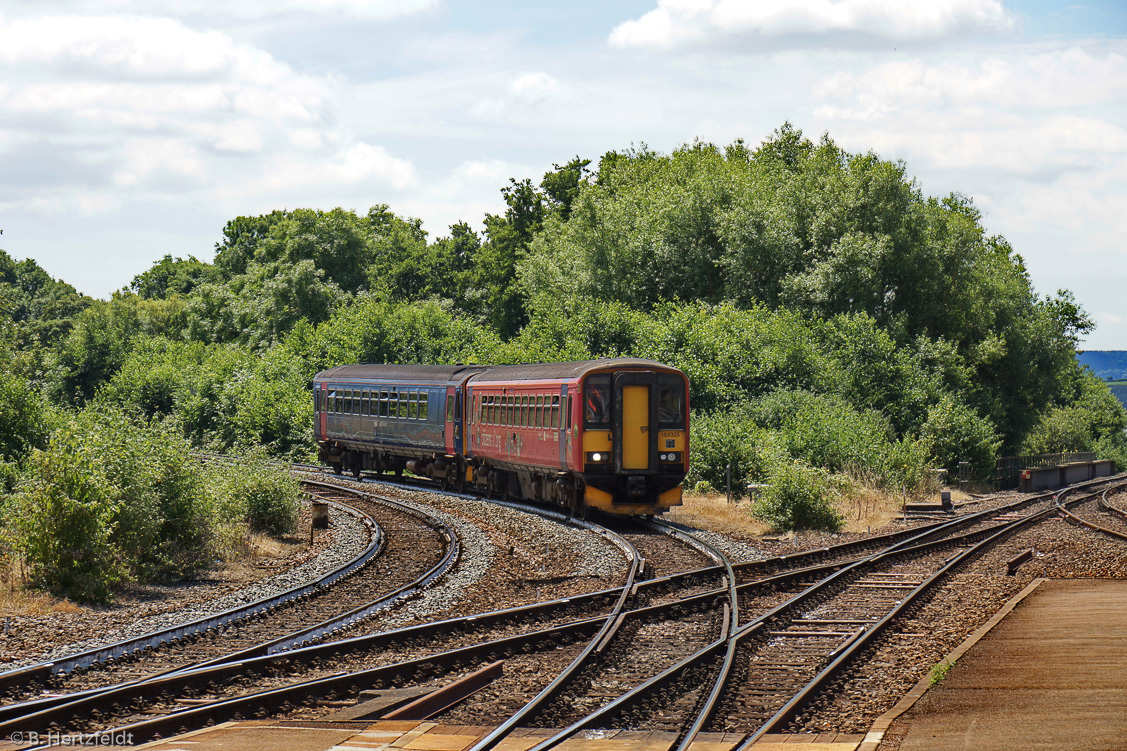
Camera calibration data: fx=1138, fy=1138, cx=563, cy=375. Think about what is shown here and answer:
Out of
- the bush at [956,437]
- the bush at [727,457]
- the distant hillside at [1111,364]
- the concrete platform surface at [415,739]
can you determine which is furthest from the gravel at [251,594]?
the distant hillside at [1111,364]

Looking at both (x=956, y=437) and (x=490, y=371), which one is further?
(x=956, y=437)

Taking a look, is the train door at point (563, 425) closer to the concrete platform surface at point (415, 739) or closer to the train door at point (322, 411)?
the concrete platform surface at point (415, 739)

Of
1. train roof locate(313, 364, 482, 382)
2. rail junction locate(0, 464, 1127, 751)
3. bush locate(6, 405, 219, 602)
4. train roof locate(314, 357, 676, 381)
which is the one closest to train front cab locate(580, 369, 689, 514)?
train roof locate(314, 357, 676, 381)

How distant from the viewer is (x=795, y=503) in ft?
70.5

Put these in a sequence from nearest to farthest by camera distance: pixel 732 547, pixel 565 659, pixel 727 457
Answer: pixel 565 659 → pixel 732 547 → pixel 727 457

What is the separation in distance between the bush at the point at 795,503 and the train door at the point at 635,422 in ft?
7.57

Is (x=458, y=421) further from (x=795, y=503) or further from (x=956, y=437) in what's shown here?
(x=956, y=437)

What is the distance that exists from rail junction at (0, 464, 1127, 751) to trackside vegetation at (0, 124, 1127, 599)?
354cm

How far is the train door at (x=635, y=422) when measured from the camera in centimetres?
2145

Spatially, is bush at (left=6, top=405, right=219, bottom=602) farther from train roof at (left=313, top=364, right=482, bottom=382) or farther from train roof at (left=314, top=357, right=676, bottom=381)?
train roof at (left=313, top=364, right=482, bottom=382)

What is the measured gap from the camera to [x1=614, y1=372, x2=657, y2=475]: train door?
21.5m

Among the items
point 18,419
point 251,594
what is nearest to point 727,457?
point 18,419

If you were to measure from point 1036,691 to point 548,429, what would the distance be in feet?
49.1

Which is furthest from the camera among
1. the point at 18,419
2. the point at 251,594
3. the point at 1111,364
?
the point at 1111,364
